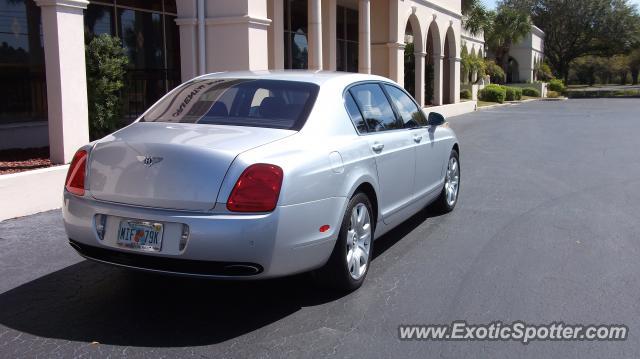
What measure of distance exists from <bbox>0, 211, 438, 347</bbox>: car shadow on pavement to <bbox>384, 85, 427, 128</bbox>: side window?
6.32ft

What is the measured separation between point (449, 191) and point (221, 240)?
420cm

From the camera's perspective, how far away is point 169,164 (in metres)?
4.03

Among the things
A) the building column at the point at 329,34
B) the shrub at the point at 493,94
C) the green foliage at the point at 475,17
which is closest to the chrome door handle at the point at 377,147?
the building column at the point at 329,34

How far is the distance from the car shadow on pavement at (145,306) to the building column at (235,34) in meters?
6.76

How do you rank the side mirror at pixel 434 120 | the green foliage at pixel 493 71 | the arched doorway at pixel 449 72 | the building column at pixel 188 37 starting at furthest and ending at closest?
the green foliage at pixel 493 71, the arched doorway at pixel 449 72, the building column at pixel 188 37, the side mirror at pixel 434 120

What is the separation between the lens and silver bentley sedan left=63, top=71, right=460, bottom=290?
3.92 m

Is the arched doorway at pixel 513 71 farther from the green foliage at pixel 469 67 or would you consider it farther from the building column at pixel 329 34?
the building column at pixel 329 34

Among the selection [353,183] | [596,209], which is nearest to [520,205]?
[596,209]

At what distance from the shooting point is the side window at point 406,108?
6.07 meters

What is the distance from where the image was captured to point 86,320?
14.0 ft

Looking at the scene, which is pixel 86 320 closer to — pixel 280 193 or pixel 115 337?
pixel 115 337

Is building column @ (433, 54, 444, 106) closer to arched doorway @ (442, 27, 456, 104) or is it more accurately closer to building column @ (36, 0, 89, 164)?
arched doorway @ (442, 27, 456, 104)

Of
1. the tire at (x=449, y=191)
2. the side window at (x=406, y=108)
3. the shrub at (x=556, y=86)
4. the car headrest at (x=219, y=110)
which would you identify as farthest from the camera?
the shrub at (x=556, y=86)

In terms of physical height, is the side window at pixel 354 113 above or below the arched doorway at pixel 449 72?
below
